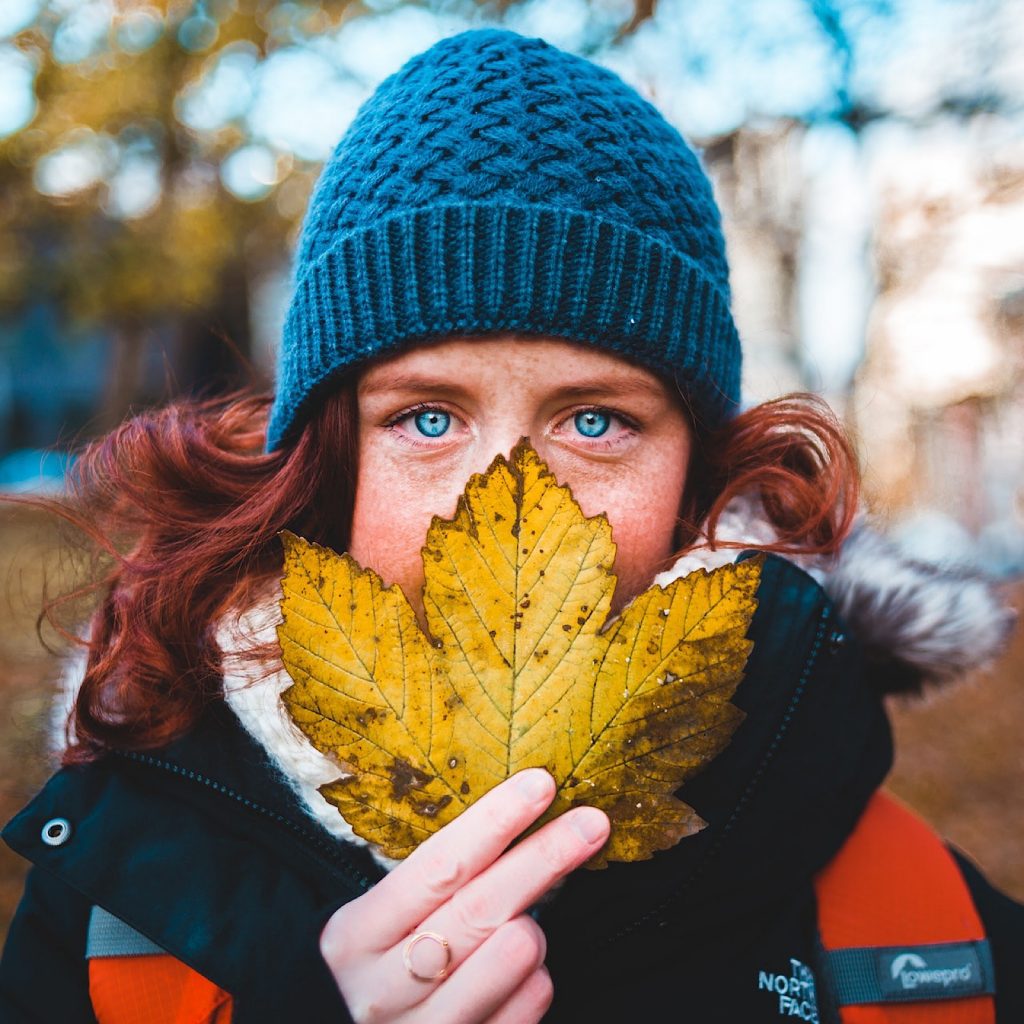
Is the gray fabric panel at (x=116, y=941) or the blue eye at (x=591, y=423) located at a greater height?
the blue eye at (x=591, y=423)

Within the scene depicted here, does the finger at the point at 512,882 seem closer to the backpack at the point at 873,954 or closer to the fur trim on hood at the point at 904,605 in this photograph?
the backpack at the point at 873,954

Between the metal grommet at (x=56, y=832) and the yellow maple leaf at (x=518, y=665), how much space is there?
2.17 feet

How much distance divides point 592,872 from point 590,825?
442mm

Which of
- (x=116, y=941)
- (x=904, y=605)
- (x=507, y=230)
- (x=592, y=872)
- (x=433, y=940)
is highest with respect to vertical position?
(x=507, y=230)

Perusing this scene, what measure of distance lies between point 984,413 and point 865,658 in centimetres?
1373

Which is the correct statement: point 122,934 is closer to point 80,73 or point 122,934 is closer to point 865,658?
point 865,658

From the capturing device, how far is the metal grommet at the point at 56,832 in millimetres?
1140

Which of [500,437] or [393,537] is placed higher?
[500,437]

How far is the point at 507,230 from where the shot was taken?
1.18 metres

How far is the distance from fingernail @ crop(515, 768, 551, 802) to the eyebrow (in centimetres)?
58

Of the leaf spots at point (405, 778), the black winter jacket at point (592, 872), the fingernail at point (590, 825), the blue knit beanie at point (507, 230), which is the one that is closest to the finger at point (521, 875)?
the fingernail at point (590, 825)

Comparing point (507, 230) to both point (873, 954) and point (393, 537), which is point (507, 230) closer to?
point (393, 537)

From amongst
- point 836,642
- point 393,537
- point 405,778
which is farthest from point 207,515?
point 836,642

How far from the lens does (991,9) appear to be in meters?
7.57
